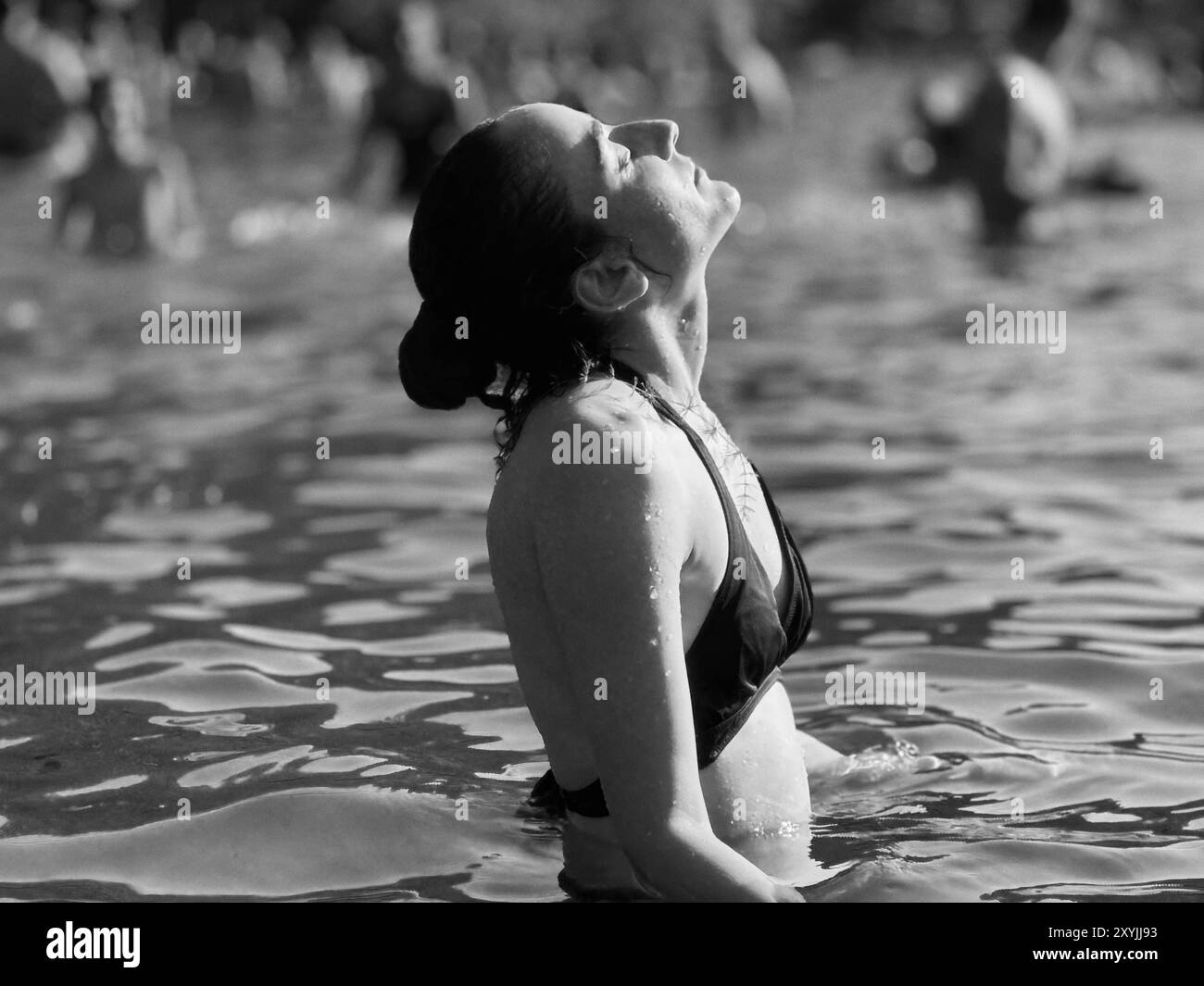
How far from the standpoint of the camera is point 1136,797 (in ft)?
12.4

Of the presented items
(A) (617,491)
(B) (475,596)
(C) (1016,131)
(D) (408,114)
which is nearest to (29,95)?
(D) (408,114)

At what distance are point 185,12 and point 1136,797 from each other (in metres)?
38.4

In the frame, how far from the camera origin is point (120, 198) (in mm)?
12945

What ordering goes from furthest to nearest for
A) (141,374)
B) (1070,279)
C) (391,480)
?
(1070,279), (141,374), (391,480)

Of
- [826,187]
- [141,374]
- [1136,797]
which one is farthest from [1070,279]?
[1136,797]

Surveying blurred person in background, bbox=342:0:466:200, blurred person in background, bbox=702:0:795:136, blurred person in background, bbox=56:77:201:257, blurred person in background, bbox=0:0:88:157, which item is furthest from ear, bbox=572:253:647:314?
blurred person in background, bbox=702:0:795:136

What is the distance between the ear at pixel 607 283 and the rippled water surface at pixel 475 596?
973 millimetres

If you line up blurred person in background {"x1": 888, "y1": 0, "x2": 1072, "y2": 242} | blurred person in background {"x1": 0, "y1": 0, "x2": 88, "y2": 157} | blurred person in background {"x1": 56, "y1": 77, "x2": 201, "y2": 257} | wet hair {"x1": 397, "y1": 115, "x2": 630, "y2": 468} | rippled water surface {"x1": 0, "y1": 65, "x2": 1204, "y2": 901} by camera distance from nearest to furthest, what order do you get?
wet hair {"x1": 397, "y1": 115, "x2": 630, "y2": 468} < rippled water surface {"x1": 0, "y1": 65, "x2": 1204, "y2": 901} < blurred person in background {"x1": 888, "y1": 0, "x2": 1072, "y2": 242} < blurred person in background {"x1": 56, "y1": 77, "x2": 201, "y2": 257} < blurred person in background {"x1": 0, "y1": 0, "x2": 88, "y2": 157}

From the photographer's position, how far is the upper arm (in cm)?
276

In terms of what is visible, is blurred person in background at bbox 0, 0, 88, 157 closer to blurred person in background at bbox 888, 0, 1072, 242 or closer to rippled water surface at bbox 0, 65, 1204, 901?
rippled water surface at bbox 0, 65, 1204, 901

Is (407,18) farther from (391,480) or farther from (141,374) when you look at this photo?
(391,480)

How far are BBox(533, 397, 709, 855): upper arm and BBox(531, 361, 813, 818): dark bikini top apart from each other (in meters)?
0.19

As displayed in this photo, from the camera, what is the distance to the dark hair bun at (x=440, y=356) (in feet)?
9.68
